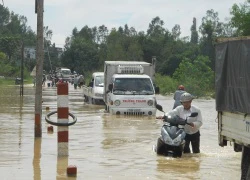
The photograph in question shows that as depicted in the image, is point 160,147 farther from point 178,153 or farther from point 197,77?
point 197,77

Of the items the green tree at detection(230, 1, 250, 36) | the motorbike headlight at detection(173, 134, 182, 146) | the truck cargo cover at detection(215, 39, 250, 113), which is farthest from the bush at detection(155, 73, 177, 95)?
the truck cargo cover at detection(215, 39, 250, 113)

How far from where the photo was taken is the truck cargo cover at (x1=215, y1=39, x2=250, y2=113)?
32.6 feet

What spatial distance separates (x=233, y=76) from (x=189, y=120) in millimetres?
Answer: 4065

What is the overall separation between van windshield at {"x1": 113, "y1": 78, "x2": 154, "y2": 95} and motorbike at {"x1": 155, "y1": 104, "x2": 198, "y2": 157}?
43.6ft

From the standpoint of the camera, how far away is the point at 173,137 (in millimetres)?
14375

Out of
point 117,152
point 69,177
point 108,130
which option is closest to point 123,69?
point 108,130

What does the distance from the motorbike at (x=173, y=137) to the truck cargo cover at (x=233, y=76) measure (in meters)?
3.12

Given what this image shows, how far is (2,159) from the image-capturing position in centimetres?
1361

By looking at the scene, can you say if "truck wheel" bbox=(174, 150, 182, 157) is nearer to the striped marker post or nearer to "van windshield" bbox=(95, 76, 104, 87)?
the striped marker post

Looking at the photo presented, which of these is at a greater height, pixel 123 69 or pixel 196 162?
pixel 123 69

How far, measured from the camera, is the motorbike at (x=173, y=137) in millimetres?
14383

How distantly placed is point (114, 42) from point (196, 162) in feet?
269

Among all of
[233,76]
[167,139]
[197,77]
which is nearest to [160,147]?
[167,139]

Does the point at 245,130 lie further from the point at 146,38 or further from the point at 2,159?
the point at 146,38
